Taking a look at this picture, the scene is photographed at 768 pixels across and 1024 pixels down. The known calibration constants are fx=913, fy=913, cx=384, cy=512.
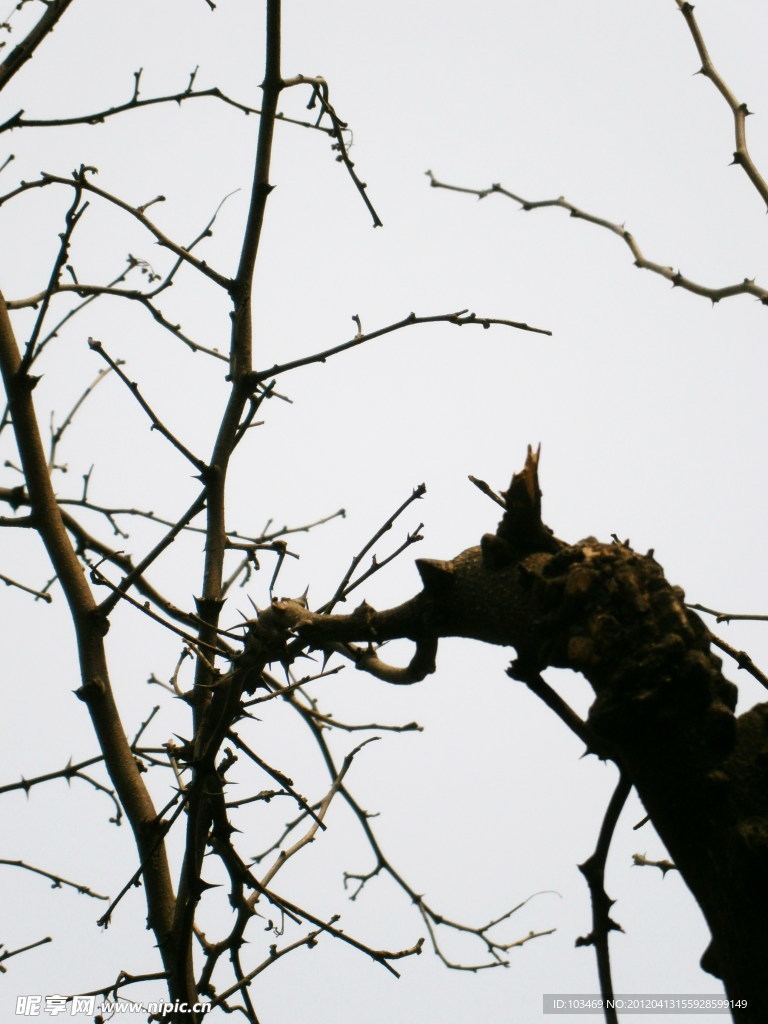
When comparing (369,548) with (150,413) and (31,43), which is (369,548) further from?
(31,43)

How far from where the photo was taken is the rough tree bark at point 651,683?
110cm

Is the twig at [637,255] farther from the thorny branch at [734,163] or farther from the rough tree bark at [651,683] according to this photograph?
the rough tree bark at [651,683]

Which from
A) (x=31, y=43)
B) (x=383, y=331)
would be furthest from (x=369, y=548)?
(x=31, y=43)

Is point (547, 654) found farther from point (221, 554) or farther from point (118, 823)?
point (118, 823)

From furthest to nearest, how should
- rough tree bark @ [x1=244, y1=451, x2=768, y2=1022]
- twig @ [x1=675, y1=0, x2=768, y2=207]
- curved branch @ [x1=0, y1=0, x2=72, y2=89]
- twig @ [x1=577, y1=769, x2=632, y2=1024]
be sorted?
curved branch @ [x1=0, y1=0, x2=72, y2=89]
twig @ [x1=675, y1=0, x2=768, y2=207]
twig @ [x1=577, y1=769, x2=632, y2=1024]
rough tree bark @ [x1=244, y1=451, x2=768, y2=1022]

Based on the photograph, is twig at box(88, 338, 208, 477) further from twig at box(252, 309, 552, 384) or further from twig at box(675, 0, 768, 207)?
twig at box(675, 0, 768, 207)

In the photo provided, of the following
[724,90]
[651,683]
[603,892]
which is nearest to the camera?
[651,683]

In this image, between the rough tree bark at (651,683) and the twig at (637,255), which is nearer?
the rough tree bark at (651,683)

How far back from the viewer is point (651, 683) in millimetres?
1176

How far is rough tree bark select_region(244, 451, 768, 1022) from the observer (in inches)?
43.3

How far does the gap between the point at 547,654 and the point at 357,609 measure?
383 mm

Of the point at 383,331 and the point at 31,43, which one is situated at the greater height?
the point at 31,43

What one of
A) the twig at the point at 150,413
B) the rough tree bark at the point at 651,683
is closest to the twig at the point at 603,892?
the rough tree bark at the point at 651,683

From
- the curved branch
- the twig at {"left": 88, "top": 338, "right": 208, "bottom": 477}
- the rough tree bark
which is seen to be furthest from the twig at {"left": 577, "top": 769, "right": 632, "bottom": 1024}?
the curved branch
